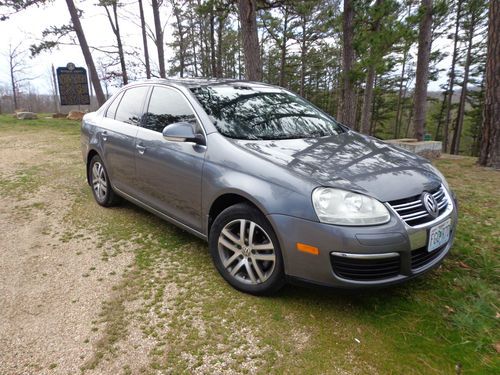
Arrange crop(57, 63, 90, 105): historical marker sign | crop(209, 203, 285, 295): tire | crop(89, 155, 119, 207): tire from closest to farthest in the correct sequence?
crop(209, 203, 285, 295): tire < crop(89, 155, 119, 207): tire < crop(57, 63, 90, 105): historical marker sign

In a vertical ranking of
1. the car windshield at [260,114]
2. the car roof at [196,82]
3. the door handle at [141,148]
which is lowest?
the door handle at [141,148]

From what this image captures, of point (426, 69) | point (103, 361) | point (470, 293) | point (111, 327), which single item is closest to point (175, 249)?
point (111, 327)

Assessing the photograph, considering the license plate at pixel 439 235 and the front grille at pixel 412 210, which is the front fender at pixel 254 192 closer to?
the front grille at pixel 412 210

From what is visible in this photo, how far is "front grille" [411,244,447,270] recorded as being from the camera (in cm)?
200

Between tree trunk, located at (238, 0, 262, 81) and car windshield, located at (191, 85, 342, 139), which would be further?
tree trunk, located at (238, 0, 262, 81)

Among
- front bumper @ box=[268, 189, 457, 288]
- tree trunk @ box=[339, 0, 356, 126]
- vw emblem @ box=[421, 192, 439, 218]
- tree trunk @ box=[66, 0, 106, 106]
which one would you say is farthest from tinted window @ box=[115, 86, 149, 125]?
tree trunk @ box=[66, 0, 106, 106]

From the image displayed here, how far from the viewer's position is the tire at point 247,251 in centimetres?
216

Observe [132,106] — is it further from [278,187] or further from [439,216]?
[439,216]

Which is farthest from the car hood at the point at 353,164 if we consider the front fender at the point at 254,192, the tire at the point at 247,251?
the tire at the point at 247,251

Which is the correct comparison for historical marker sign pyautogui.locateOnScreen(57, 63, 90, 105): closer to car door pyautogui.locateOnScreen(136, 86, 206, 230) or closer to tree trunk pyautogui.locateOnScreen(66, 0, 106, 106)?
tree trunk pyautogui.locateOnScreen(66, 0, 106, 106)

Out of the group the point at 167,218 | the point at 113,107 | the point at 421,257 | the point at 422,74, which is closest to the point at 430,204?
the point at 421,257

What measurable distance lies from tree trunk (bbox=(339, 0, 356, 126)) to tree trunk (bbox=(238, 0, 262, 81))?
2.07m

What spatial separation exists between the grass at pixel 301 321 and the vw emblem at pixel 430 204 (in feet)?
2.12

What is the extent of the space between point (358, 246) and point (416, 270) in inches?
18.8
